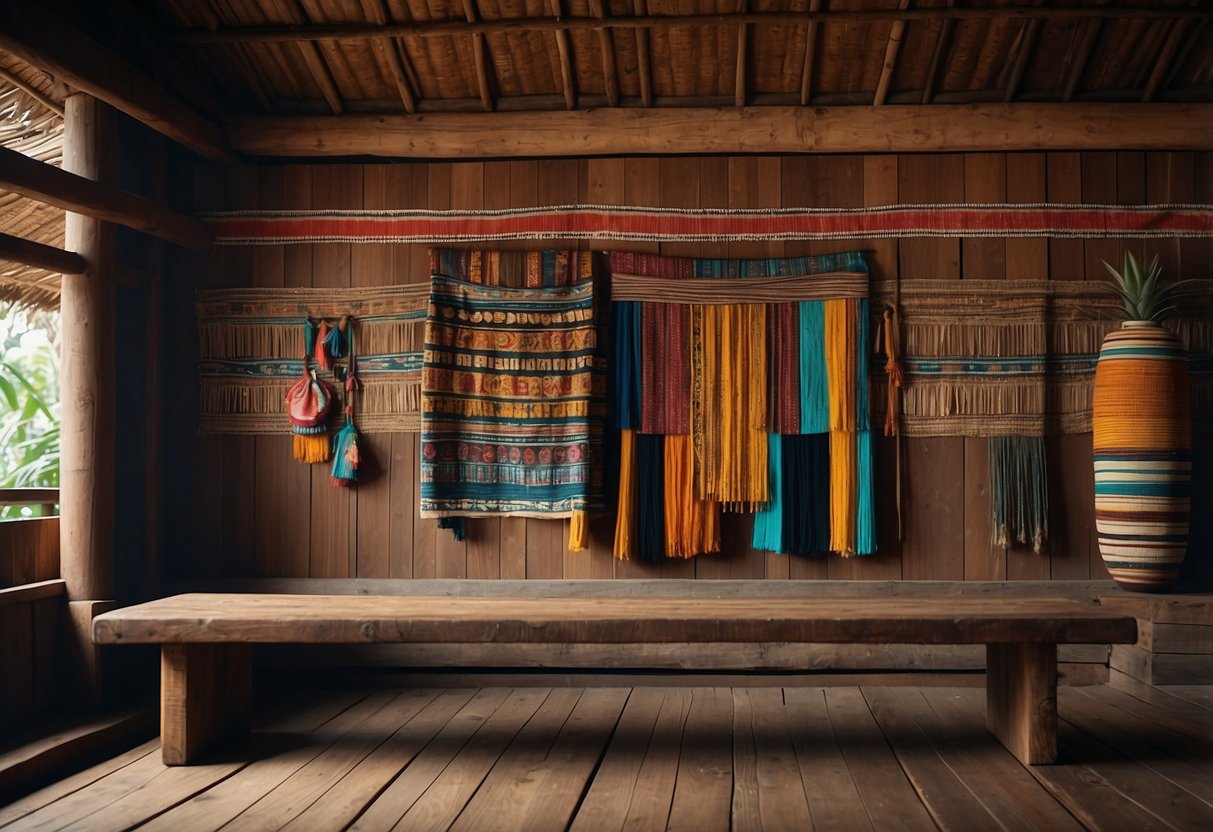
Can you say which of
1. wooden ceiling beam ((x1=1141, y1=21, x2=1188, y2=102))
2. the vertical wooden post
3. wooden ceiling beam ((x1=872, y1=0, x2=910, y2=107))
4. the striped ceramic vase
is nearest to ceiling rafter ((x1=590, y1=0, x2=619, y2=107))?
wooden ceiling beam ((x1=872, y1=0, x2=910, y2=107))

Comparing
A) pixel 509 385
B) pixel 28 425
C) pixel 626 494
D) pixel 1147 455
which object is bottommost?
pixel 626 494

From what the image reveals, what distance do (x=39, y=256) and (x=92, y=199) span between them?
29 centimetres

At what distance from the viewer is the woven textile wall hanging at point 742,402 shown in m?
4.09

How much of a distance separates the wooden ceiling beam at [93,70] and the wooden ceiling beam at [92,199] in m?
0.30

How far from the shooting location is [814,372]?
4.11m

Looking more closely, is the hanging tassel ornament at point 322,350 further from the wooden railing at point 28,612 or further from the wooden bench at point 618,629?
the wooden bench at point 618,629

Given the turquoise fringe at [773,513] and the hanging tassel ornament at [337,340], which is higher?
the hanging tassel ornament at [337,340]

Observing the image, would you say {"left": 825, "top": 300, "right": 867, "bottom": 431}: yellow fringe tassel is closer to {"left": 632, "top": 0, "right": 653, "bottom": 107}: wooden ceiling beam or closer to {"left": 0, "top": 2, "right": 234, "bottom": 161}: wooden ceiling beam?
{"left": 632, "top": 0, "right": 653, "bottom": 107}: wooden ceiling beam

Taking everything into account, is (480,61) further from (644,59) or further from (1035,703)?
(1035,703)

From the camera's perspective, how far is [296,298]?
14.1 feet

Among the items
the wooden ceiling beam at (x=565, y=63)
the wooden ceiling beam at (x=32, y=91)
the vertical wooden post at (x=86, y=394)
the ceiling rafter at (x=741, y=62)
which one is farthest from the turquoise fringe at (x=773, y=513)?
the wooden ceiling beam at (x=32, y=91)

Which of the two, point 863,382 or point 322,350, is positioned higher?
point 322,350

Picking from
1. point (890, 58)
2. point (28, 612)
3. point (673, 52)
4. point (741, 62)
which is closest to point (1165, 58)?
point (890, 58)

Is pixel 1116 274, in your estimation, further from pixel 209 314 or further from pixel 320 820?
pixel 209 314
